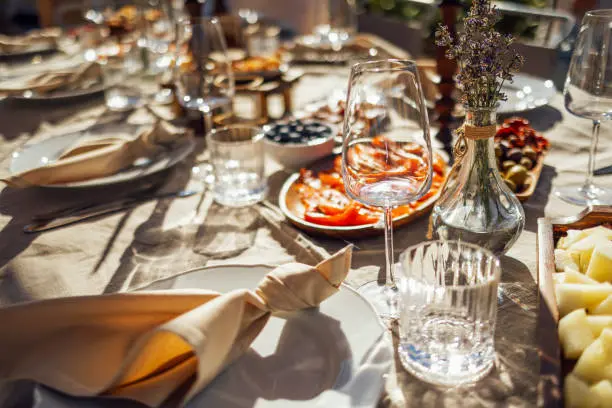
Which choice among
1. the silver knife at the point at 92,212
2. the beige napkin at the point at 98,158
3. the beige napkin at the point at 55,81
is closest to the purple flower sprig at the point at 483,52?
the silver knife at the point at 92,212

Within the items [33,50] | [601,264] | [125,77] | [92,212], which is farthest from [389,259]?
[33,50]

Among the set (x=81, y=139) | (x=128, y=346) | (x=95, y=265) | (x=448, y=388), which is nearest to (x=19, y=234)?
(x=95, y=265)

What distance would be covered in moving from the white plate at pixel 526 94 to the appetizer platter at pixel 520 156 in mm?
Answer: 222

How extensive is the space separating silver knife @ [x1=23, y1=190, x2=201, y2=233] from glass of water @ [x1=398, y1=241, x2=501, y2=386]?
25.1 inches

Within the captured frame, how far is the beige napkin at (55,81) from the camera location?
1.77 m

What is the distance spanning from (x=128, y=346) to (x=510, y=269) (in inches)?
20.3

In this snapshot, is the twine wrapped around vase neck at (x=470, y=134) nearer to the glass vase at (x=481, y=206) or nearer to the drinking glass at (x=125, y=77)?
the glass vase at (x=481, y=206)

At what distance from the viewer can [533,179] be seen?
3.33 ft

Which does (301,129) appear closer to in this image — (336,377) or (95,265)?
(95,265)

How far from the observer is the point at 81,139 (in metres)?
1.31

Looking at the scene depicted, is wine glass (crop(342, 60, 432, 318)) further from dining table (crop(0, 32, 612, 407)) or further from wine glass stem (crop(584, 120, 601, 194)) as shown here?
wine glass stem (crop(584, 120, 601, 194))

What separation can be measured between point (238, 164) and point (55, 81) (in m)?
1.06

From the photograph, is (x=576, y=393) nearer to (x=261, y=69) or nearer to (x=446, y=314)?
(x=446, y=314)

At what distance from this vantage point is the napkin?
1.74ft
